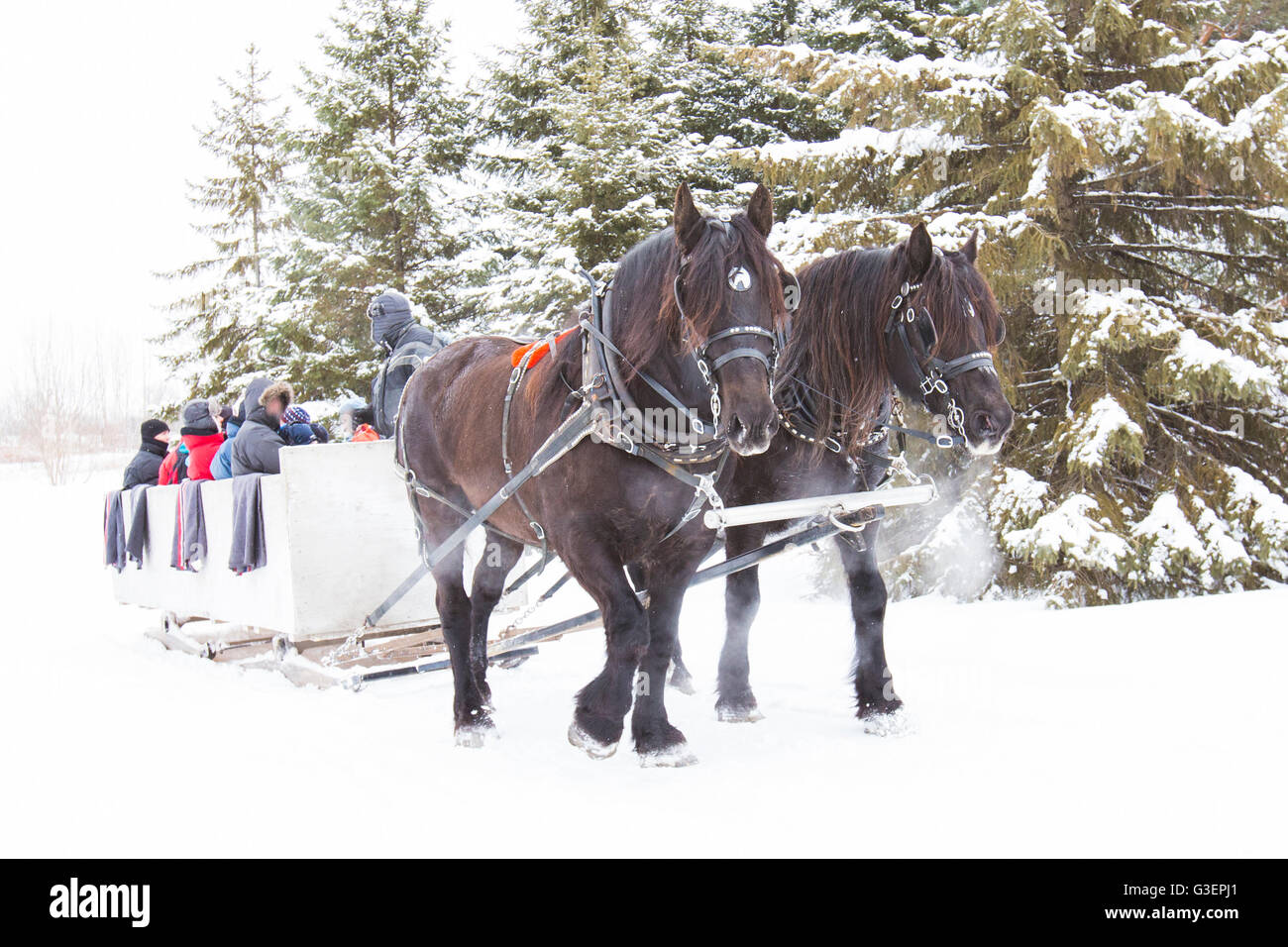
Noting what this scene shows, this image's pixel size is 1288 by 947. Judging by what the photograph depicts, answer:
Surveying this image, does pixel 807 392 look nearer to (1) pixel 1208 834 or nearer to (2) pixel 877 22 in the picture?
(1) pixel 1208 834

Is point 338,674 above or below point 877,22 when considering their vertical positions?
below

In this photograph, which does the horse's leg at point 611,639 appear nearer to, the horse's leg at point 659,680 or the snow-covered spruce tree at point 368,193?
the horse's leg at point 659,680

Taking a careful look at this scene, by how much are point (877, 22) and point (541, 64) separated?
493cm

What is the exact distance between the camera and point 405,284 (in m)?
13.8

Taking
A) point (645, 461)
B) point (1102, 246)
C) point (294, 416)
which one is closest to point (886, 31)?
point (1102, 246)

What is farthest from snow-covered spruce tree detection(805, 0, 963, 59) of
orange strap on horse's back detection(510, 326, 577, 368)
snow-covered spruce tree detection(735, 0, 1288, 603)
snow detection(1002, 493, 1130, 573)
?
orange strap on horse's back detection(510, 326, 577, 368)

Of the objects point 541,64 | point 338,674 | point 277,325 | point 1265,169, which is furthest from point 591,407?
point 541,64

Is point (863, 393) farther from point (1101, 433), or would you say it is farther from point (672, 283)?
point (1101, 433)

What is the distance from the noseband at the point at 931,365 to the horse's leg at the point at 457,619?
220 cm

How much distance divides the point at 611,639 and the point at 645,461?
644 millimetres

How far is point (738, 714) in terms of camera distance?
14.6ft

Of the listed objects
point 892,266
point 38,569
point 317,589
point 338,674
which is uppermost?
point 892,266

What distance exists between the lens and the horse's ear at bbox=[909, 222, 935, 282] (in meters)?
3.93

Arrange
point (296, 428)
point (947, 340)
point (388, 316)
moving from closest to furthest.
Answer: point (947, 340) → point (388, 316) → point (296, 428)
